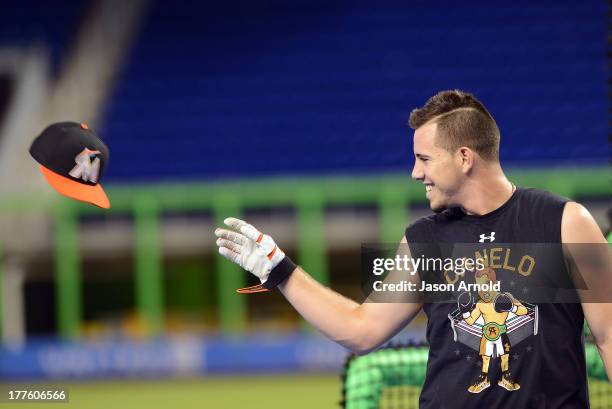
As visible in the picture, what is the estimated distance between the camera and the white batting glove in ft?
14.1

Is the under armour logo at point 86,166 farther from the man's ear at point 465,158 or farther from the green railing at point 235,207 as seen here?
the green railing at point 235,207

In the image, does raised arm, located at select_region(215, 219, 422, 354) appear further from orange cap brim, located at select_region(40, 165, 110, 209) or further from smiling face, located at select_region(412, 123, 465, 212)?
orange cap brim, located at select_region(40, 165, 110, 209)

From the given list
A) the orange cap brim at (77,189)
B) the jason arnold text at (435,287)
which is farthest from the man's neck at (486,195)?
the orange cap brim at (77,189)

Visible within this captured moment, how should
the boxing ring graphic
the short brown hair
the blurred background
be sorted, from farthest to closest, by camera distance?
the blurred background
the short brown hair
the boxing ring graphic

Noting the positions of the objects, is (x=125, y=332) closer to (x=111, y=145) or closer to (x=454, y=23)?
(x=111, y=145)

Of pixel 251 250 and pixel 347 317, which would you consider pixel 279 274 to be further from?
pixel 347 317

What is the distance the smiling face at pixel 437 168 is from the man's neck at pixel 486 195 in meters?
0.05

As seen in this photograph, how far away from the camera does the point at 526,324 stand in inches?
157

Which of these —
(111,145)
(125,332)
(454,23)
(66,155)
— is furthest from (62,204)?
(66,155)

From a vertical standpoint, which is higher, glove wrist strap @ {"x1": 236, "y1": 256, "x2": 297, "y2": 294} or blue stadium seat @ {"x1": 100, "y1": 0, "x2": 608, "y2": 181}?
blue stadium seat @ {"x1": 100, "y1": 0, "x2": 608, "y2": 181}

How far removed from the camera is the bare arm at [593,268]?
3852 mm

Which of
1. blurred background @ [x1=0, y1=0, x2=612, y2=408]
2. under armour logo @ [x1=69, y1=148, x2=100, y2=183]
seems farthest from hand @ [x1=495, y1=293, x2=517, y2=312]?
blurred background @ [x1=0, y1=0, x2=612, y2=408]

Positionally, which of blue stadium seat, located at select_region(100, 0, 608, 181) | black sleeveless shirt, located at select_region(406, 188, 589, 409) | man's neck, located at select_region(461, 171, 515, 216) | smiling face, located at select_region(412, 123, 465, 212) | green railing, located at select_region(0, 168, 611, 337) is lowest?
black sleeveless shirt, located at select_region(406, 188, 589, 409)

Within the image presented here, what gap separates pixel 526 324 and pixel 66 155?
2.08 m
